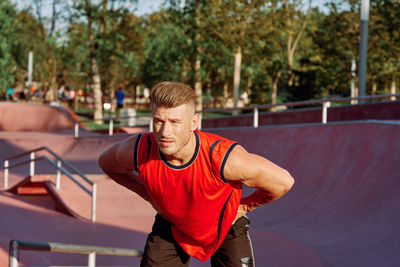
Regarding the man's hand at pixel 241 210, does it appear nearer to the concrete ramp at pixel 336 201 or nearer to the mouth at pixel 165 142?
the mouth at pixel 165 142

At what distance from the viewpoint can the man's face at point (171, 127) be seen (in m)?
2.86

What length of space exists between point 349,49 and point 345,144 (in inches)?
1043

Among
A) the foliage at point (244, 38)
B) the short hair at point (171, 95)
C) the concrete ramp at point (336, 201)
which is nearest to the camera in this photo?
the short hair at point (171, 95)

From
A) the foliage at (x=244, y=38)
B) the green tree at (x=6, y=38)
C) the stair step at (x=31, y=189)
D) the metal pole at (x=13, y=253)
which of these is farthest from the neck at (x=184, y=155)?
the green tree at (x=6, y=38)

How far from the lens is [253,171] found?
2.98 m

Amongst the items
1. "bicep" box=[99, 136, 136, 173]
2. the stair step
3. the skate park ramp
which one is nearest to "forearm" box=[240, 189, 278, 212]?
"bicep" box=[99, 136, 136, 173]

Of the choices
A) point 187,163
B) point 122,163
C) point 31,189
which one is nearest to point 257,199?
point 187,163

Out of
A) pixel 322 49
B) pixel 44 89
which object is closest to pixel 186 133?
pixel 322 49

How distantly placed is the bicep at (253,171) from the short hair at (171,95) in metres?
0.42

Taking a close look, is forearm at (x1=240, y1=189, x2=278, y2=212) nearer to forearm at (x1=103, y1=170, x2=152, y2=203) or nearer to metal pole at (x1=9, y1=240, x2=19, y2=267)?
forearm at (x1=103, y1=170, x2=152, y2=203)

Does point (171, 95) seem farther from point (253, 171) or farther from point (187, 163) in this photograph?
point (253, 171)

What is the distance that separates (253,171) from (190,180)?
0.37 metres

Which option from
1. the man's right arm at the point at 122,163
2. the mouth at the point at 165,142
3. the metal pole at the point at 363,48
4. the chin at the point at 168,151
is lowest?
the man's right arm at the point at 122,163

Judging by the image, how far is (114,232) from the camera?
383 inches
